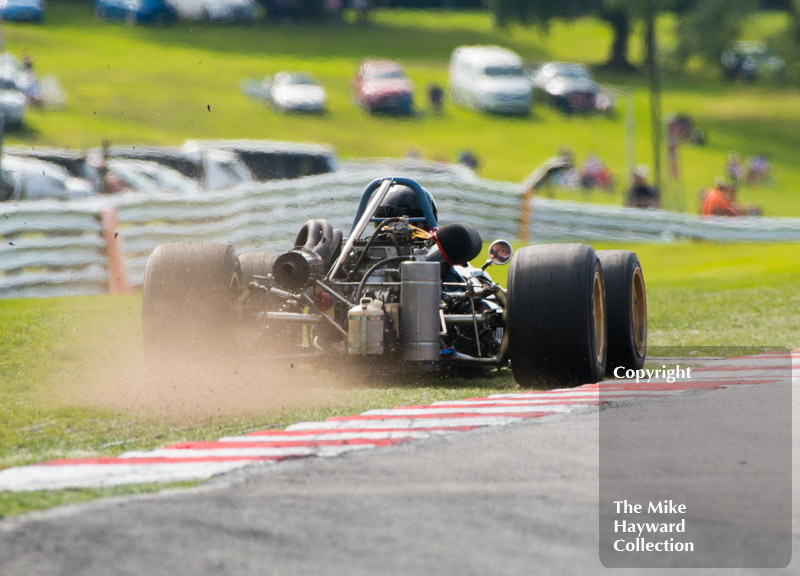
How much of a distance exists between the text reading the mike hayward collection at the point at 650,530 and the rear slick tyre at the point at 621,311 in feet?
14.2

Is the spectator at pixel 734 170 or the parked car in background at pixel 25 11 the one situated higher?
the parked car in background at pixel 25 11

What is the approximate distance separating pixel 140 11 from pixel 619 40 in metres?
39.4

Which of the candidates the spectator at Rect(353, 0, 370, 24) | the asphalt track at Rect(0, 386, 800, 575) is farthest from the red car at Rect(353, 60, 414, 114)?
the asphalt track at Rect(0, 386, 800, 575)

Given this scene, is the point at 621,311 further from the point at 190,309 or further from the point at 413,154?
the point at 413,154

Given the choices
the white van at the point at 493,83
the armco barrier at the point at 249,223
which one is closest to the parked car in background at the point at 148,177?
the armco barrier at the point at 249,223

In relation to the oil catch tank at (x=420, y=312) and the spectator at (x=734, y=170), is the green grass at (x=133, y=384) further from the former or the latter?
the spectator at (x=734, y=170)

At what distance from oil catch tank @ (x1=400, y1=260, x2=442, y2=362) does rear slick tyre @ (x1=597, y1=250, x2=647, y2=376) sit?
146 cm

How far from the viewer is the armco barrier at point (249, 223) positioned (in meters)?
15.9

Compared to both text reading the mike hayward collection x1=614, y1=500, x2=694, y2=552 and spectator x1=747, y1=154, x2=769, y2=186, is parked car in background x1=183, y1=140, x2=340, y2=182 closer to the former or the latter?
spectator x1=747, y1=154, x2=769, y2=186

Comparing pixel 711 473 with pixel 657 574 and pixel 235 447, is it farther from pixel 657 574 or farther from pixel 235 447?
pixel 235 447

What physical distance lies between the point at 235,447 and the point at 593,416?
185 centimetres

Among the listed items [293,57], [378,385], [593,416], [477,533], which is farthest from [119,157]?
[477,533]

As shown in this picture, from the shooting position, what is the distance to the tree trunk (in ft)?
198

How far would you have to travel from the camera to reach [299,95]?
136 ft
